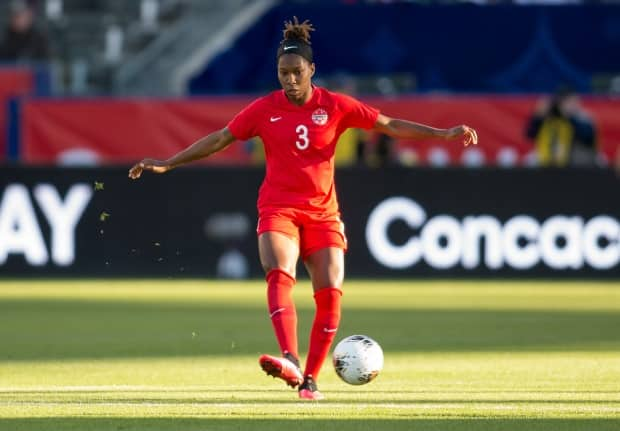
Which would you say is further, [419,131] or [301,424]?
[419,131]

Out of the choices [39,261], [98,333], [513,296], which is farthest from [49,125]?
[98,333]

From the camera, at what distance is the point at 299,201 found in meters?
10.5

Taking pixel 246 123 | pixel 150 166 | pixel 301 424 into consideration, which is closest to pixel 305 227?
pixel 246 123

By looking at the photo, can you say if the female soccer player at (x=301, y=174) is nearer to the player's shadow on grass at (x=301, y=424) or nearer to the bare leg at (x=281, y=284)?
the bare leg at (x=281, y=284)

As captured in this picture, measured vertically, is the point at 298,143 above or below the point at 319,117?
below

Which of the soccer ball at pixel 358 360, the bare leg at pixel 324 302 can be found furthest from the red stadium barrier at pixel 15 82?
the soccer ball at pixel 358 360

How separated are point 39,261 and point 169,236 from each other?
1791mm

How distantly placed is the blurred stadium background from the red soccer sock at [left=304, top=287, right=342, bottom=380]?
3.08 feet

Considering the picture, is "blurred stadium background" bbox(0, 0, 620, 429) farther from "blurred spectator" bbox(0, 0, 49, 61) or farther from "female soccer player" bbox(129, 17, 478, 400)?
"female soccer player" bbox(129, 17, 478, 400)

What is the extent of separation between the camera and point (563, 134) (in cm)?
2433

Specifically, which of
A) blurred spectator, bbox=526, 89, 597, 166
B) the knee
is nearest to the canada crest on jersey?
the knee

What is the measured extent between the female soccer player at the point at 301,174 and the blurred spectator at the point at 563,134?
44.7ft

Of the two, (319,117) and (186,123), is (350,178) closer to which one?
(186,123)

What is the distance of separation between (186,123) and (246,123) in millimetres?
16313
